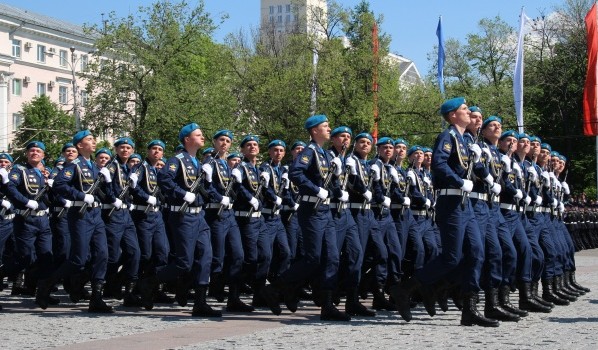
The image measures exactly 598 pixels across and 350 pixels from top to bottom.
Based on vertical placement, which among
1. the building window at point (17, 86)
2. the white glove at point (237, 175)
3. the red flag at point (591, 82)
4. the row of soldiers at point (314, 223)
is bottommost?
the row of soldiers at point (314, 223)

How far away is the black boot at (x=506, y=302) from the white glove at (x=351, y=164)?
1.98 meters

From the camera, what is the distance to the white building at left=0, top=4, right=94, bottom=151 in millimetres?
72312

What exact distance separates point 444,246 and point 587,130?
2548 centimetres

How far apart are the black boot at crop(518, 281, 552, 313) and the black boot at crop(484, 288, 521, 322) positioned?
1.25 meters

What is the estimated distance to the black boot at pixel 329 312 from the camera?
37.6ft

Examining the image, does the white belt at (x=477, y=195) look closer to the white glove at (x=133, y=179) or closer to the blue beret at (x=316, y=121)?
the blue beret at (x=316, y=121)

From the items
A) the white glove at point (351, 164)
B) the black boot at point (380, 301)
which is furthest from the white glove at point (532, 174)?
the white glove at point (351, 164)

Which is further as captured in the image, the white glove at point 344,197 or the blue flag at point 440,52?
the blue flag at point 440,52

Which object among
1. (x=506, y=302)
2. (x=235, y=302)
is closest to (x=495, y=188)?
(x=506, y=302)

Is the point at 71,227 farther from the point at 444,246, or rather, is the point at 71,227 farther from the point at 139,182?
the point at 444,246

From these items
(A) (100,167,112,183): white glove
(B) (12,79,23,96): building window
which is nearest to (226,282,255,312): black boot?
(A) (100,167,112,183): white glove

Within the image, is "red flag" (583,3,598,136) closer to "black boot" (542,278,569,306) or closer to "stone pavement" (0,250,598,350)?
"black boot" (542,278,569,306)

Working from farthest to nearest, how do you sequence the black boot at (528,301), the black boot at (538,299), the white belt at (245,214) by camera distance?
the white belt at (245,214) < the black boot at (538,299) < the black boot at (528,301)

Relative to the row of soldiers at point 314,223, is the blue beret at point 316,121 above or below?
above
